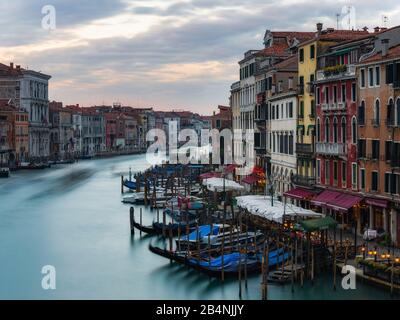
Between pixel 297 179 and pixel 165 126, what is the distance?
103 m

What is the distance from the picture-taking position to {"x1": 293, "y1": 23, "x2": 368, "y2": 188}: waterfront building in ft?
62.0

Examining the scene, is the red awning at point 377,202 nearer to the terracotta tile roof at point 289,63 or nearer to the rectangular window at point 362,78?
the rectangular window at point 362,78

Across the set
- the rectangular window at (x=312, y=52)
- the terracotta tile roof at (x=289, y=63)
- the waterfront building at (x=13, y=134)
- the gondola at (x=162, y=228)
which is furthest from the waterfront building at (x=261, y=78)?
the waterfront building at (x=13, y=134)

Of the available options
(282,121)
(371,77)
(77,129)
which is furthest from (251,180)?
(77,129)

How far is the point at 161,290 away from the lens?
14.3 meters

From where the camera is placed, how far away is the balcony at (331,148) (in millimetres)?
17406

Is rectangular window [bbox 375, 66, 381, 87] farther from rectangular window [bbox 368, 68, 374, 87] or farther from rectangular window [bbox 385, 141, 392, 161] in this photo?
rectangular window [bbox 385, 141, 392, 161]

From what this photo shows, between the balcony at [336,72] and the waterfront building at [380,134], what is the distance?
1.44 ft

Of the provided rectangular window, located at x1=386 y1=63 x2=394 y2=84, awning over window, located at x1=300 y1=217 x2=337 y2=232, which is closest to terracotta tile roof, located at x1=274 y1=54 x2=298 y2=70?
rectangular window, located at x1=386 y1=63 x2=394 y2=84

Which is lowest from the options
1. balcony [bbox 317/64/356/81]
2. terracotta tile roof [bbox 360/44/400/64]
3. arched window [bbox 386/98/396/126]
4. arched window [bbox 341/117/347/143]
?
arched window [bbox 341/117/347/143]

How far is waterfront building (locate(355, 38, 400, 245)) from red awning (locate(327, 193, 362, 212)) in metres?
0.25

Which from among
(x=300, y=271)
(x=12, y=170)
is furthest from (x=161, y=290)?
(x=12, y=170)

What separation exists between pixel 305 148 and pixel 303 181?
83cm
